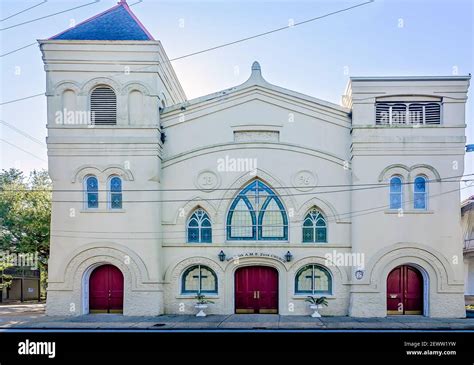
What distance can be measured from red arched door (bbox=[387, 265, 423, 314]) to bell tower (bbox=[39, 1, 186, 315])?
370 inches

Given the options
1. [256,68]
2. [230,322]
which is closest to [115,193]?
[230,322]

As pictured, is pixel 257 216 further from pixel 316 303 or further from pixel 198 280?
pixel 316 303

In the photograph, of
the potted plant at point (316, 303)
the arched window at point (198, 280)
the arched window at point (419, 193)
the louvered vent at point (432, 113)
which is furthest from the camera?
the arched window at point (198, 280)

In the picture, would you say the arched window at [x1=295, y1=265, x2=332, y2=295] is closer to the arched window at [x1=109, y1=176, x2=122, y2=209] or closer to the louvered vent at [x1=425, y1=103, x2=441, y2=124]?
the louvered vent at [x1=425, y1=103, x2=441, y2=124]

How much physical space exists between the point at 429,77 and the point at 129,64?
40.4 feet

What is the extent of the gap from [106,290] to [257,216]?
6953 millimetres

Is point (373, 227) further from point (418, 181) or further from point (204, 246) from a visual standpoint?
point (204, 246)

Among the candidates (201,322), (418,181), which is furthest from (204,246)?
(418,181)

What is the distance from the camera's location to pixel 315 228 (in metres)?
15.5

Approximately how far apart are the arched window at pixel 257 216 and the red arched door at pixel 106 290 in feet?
16.3

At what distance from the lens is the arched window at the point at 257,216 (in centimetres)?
1552

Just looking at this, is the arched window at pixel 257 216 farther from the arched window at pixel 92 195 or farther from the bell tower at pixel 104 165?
the arched window at pixel 92 195

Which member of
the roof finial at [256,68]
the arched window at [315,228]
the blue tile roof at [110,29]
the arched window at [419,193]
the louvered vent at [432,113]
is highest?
the blue tile roof at [110,29]

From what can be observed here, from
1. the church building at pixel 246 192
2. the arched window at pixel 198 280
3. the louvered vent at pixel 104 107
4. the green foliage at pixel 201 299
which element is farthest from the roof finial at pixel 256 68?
the green foliage at pixel 201 299
